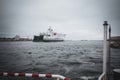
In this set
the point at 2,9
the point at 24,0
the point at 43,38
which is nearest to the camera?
the point at 2,9

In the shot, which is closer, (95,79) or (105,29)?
(105,29)

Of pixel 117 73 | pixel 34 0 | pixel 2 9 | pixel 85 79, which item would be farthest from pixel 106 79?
pixel 34 0

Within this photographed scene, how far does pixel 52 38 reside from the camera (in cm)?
5775

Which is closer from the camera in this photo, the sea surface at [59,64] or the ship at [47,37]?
the sea surface at [59,64]

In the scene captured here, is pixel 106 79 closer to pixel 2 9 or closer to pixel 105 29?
pixel 105 29

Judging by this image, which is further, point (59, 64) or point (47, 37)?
point (47, 37)

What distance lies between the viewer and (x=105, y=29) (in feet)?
7.54

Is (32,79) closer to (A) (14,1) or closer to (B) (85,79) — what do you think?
(B) (85,79)

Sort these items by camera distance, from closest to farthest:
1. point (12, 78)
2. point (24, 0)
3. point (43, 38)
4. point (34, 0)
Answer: point (12, 78)
point (24, 0)
point (34, 0)
point (43, 38)

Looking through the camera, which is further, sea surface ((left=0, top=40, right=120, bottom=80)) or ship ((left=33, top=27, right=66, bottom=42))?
ship ((left=33, top=27, right=66, bottom=42))

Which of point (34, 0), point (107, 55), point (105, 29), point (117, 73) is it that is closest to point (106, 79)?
point (117, 73)

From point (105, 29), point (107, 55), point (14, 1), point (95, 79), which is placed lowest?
point (95, 79)

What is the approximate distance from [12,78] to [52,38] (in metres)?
52.8

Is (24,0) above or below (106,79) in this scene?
above
